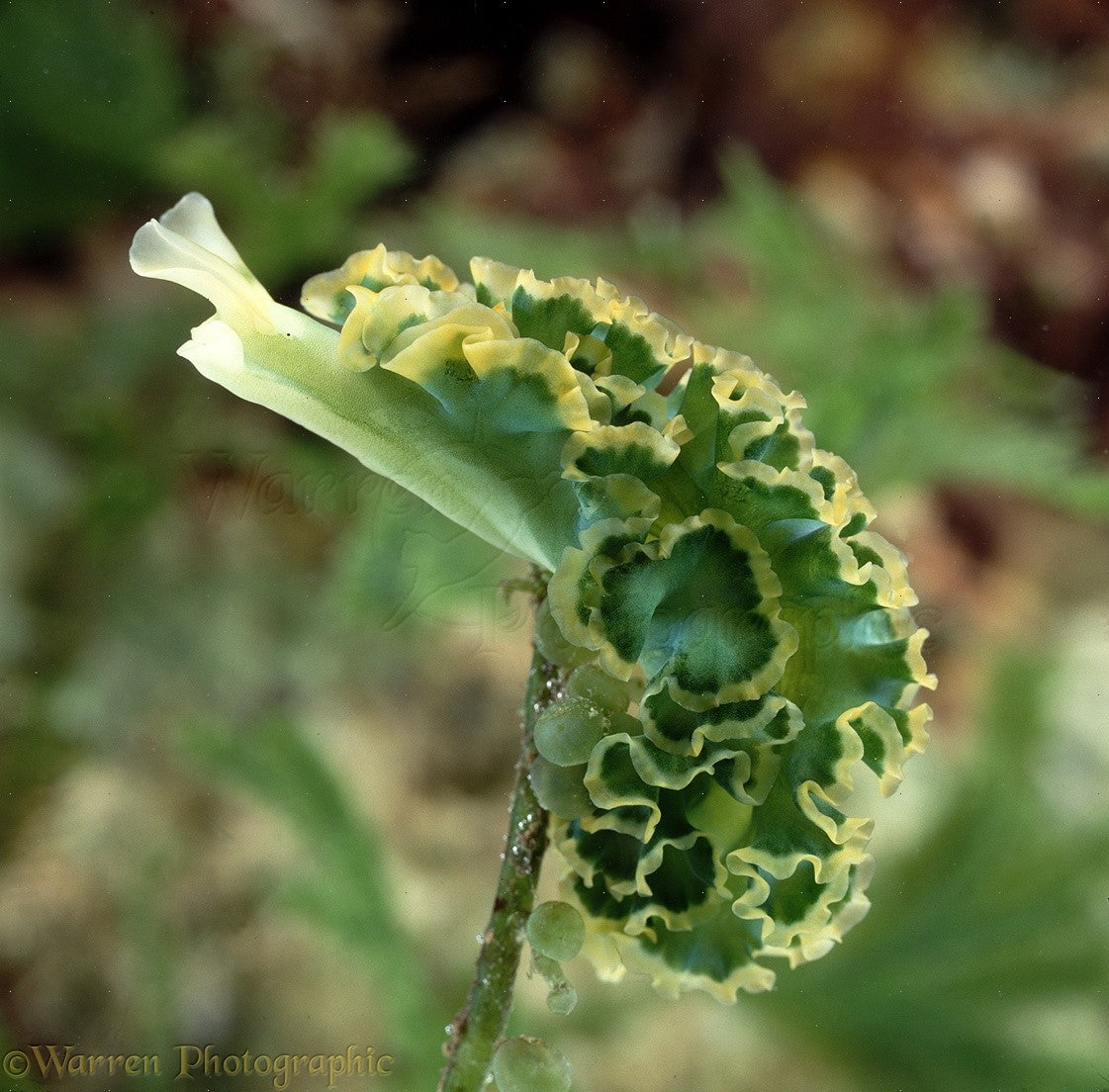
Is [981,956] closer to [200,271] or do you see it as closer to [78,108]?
[200,271]

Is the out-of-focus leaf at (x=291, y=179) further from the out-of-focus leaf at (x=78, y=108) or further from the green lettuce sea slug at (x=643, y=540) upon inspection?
the green lettuce sea slug at (x=643, y=540)

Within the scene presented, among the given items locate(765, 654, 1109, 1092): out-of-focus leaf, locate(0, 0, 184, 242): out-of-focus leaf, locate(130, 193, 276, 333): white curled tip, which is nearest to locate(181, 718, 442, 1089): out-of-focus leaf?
locate(765, 654, 1109, 1092): out-of-focus leaf

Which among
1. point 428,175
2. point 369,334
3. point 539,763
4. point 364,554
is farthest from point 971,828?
point 428,175

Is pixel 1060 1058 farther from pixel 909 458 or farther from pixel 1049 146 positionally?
pixel 1049 146

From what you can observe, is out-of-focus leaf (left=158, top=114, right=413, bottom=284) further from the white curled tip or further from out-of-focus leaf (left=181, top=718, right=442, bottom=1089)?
the white curled tip

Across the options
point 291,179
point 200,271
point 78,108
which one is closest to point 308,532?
point 291,179
